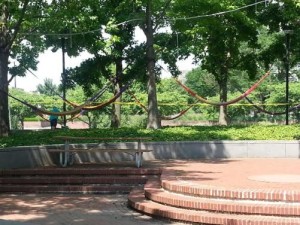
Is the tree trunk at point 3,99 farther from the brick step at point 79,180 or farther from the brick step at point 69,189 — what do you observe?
the brick step at point 69,189

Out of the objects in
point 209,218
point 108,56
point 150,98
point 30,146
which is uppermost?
point 108,56

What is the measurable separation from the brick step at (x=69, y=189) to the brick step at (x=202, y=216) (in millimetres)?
1429

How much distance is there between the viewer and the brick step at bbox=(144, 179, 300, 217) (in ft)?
21.7

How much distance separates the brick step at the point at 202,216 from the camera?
6391 millimetres

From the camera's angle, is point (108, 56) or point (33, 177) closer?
point (33, 177)

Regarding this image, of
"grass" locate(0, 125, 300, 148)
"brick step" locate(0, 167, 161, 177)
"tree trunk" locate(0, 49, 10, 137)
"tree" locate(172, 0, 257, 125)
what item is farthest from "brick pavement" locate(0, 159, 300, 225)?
"tree" locate(172, 0, 257, 125)

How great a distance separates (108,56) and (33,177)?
11125 mm

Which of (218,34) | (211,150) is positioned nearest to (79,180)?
(211,150)

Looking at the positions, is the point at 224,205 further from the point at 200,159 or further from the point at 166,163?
the point at 200,159

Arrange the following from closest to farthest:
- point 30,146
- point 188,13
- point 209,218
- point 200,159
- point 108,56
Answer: point 209,218 < point 30,146 < point 200,159 < point 188,13 < point 108,56

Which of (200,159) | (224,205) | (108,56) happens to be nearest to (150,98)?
(200,159)

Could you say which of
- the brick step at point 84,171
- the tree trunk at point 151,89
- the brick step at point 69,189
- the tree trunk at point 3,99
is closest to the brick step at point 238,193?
the brick step at point 69,189

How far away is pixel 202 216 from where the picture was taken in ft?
22.4

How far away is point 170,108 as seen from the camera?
37.2 meters
